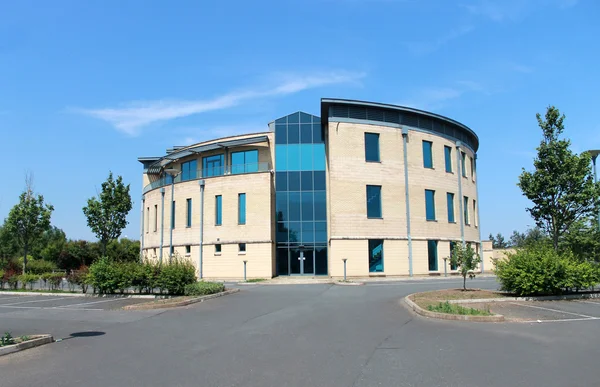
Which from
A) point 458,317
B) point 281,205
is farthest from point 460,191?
point 458,317

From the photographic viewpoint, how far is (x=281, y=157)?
1435 inches

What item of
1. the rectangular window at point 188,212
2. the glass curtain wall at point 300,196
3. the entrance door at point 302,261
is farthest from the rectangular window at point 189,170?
the entrance door at point 302,261

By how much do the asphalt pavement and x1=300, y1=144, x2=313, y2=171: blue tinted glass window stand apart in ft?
77.6

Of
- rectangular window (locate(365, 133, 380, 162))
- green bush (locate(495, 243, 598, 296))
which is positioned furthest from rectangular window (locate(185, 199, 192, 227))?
green bush (locate(495, 243, 598, 296))

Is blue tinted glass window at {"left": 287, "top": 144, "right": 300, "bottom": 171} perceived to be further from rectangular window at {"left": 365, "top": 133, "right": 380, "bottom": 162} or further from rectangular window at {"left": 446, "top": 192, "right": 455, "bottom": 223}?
rectangular window at {"left": 446, "top": 192, "right": 455, "bottom": 223}

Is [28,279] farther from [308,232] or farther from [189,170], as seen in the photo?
[308,232]

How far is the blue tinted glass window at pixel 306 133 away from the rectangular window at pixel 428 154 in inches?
362

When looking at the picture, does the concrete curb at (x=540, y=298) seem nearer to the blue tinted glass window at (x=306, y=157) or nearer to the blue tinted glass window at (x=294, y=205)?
the blue tinted glass window at (x=294, y=205)

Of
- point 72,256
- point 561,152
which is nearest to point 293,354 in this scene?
point 561,152

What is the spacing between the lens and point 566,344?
8.24 m

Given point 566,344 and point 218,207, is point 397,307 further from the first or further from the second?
point 218,207

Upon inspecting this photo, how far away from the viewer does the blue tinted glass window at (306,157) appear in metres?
36.1

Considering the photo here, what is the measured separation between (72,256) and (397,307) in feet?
161

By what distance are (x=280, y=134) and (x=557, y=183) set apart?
887 inches
